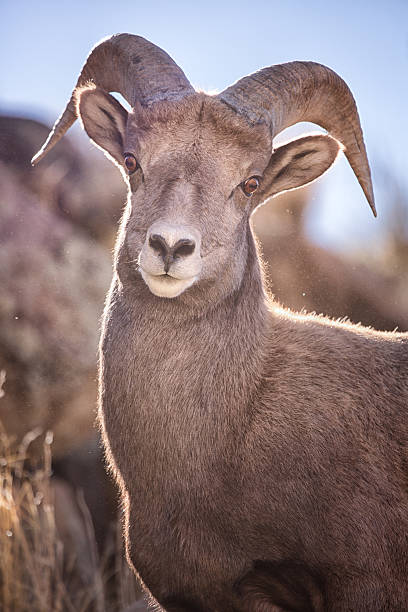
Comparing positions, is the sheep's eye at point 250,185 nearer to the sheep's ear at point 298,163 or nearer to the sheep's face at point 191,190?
the sheep's face at point 191,190

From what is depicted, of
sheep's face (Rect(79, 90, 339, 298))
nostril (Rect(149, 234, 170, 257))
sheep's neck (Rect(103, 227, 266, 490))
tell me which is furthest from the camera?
sheep's neck (Rect(103, 227, 266, 490))

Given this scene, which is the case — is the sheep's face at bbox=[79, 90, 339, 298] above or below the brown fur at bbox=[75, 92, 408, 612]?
above

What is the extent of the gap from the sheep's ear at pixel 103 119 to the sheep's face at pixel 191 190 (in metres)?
0.49

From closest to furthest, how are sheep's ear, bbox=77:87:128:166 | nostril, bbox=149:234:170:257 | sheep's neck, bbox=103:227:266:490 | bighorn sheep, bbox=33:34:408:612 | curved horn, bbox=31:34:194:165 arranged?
nostril, bbox=149:234:170:257 < bighorn sheep, bbox=33:34:408:612 < sheep's neck, bbox=103:227:266:490 < curved horn, bbox=31:34:194:165 < sheep's ear, bbox=77:87:128:166

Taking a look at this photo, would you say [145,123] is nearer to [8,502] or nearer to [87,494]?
[8,502]

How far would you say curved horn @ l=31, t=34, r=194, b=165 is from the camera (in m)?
3.84

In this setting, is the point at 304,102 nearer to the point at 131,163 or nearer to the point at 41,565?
the point at 131,163

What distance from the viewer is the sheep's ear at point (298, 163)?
14.4 feet

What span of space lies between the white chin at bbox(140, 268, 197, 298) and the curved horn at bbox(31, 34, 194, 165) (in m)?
1.17

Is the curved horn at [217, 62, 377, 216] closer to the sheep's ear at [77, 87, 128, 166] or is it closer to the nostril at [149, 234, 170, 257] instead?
the sheep's ear at [77, 87, 128, 166]

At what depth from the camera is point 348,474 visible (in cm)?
362

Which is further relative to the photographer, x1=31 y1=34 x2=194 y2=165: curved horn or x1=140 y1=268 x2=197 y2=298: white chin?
x1=31 y1=34 x2=194 y2=165: curved horn

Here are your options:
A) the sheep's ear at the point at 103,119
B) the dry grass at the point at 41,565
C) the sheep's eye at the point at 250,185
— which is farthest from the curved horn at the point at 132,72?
the dry grass at the point at 41,565

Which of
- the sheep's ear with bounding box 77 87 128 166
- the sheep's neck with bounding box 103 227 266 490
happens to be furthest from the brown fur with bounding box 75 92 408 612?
the sheep's ear with bounding box 77 87 128 166
